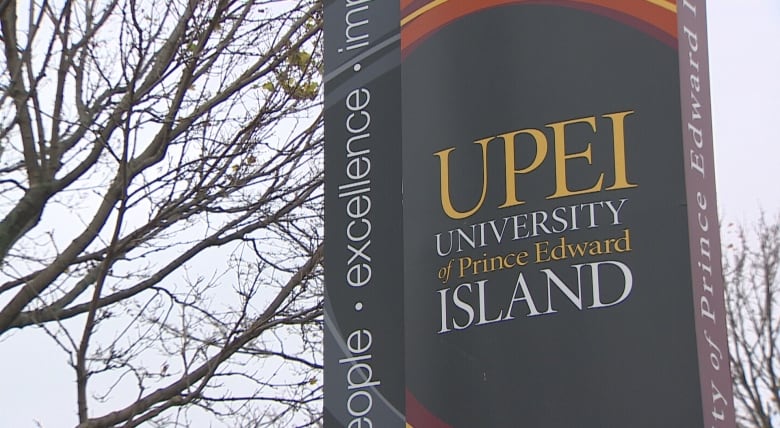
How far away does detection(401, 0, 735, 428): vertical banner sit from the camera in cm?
613

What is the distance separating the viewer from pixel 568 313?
6.35 metres

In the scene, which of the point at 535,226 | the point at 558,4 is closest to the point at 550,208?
the point at 535,226

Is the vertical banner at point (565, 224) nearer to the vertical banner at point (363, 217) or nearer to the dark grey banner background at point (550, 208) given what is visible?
the dark grey banner background at point (550, 208)

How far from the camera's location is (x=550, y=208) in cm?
655

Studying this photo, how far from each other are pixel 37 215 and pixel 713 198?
17.6ft

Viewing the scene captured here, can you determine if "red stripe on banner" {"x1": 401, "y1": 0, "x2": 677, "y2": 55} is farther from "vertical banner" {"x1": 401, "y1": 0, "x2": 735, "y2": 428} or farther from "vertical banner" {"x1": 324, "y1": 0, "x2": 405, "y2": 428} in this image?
"vertical banner" {"x1": 324, "y1": 0, "x2": 405, "y2": 428}

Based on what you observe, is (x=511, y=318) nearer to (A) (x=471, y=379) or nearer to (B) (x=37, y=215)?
(A) (x=471, y=379)

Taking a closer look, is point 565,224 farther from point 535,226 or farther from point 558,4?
point 558,4

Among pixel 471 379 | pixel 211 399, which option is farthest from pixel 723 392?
pixel 211 399

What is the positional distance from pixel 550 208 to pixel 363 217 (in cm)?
117

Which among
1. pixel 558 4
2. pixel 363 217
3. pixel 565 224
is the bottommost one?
pixel 565 224

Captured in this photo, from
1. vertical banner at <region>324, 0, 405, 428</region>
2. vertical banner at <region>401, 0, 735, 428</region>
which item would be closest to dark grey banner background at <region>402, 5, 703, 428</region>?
vertical banner at <region>401, 0, 735, 428</region>

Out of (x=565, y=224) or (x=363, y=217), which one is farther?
(x=363, y=217)

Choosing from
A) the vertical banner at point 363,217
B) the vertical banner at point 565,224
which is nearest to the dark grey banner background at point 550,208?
the vertical banner at point 565,224
